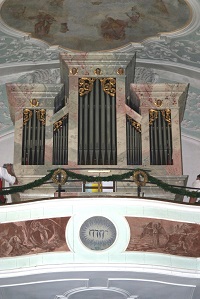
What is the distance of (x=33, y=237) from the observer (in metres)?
18.4

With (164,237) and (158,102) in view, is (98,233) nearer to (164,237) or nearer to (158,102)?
(164,237)

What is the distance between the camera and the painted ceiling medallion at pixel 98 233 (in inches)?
714

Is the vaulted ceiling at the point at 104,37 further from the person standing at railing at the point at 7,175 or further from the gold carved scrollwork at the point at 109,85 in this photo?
the person standing at railing at the point at 7,175

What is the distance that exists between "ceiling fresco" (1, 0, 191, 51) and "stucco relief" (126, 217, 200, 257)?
5986 millimetres

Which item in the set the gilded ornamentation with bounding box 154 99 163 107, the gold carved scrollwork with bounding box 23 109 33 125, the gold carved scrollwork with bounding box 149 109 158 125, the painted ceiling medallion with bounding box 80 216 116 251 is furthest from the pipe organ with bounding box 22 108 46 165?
the painted ceiling medallion with bounding box 80 216 116 251

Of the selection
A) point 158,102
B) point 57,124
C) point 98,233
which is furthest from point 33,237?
point 158,102

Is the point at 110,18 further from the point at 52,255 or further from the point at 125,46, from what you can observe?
the point at 52,255

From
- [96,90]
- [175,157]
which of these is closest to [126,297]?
[175,157]

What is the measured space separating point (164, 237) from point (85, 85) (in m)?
5.67

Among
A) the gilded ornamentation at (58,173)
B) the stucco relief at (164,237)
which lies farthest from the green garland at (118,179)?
the stucco relief at (164,237)

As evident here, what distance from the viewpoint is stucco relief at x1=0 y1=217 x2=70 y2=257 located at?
18.2 m

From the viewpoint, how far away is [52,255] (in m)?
18.0

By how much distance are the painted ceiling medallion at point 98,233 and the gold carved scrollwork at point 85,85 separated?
5.03 m

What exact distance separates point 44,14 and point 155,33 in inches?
108
